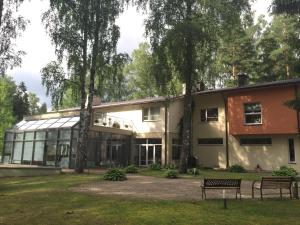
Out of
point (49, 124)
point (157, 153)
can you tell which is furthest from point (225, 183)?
point (49, 124)

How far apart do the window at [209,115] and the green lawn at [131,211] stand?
19.5 meters

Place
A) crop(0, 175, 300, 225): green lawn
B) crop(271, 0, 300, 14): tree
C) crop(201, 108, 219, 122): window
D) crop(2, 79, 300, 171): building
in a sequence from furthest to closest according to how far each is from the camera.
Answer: crop(201, 108, 219, 122): window → crop(2, 79, 300, 171): building → crop(271, 0, 300, 14): tree → crop(0, 175, 300, 225): green lawn

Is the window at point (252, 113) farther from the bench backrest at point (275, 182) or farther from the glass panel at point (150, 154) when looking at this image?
the bench backrest at point (275, 182)

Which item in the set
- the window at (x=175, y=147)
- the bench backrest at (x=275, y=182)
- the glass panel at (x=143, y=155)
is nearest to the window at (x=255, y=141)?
the window at (x=175, y=147)

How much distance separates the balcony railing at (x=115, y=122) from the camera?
29.1 meters

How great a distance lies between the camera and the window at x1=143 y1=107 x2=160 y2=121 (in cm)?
3030

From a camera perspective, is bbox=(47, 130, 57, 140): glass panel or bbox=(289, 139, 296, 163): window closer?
bbox=(289, 139, 296, 163): window

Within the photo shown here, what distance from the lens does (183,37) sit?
71.6 ft

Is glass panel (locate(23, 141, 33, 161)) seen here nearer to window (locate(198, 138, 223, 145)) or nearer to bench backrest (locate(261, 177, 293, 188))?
window (locate(198, 138, 223, 145))

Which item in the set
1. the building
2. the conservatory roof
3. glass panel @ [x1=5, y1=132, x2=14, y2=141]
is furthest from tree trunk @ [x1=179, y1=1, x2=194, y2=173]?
glass panel @ [x1=5, y1=132, x2=14, y2=141]

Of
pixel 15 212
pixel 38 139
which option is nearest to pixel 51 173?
pixel 38 139

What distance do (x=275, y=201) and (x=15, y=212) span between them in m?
8.11

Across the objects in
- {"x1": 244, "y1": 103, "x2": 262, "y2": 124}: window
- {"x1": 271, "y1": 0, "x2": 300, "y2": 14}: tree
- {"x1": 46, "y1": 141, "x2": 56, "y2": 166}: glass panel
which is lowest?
{"x1": 46, "y1": 141, "x2": 56, "y2": 166}: glass panel

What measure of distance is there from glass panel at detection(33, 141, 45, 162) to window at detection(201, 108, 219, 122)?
1506 centimetres
